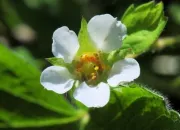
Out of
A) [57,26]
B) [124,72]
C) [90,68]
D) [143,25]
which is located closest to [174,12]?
[57,26]

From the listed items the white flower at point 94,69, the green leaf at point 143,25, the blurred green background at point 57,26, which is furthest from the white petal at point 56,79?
the blurred green background at point 57,26

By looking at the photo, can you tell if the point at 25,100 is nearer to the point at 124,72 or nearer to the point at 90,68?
the point at 90,68

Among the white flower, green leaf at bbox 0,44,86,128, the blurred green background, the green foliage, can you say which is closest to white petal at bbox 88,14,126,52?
the white flower

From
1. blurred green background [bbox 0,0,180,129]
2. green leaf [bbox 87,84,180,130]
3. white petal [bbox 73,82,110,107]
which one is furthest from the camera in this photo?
blurred green background [bbox 0,0,180,129]

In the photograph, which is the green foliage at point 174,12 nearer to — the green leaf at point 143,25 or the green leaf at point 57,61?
the green leaf at point 143,25

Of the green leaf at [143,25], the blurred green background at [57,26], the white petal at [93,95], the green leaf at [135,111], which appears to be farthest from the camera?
the blurred green background at [57,26]

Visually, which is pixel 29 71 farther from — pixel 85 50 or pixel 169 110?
pixel 169 110

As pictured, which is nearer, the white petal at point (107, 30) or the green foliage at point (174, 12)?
the white petal at point (107, 30)

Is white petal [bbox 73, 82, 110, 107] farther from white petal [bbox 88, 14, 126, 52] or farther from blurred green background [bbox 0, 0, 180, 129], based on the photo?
blurred green background [bbox 0, 0, 180, 129]
